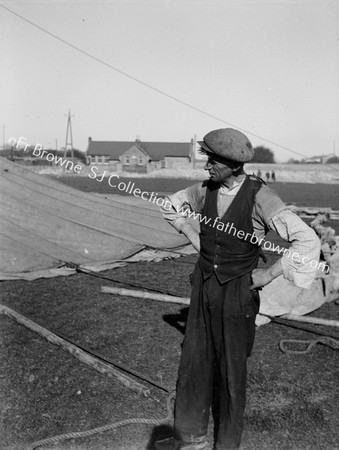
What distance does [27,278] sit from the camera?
6953 millimetres

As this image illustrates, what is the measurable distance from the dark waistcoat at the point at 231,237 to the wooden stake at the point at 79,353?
134cm

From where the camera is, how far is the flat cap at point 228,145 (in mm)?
2590

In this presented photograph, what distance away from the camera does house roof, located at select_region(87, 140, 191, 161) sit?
72.9 m

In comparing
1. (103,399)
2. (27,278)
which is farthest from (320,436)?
(27,278)

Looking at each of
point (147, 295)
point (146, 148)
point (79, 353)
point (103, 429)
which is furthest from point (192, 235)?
point (146, 148)

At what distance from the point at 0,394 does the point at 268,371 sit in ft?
6.80

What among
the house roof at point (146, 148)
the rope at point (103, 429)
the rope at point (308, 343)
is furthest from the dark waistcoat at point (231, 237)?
the house roof at point (146, 148)

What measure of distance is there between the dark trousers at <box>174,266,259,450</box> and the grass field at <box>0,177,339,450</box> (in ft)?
Result: 1.32

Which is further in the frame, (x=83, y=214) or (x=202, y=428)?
(x=83, y=214)

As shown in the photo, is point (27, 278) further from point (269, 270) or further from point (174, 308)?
point (269, 270)

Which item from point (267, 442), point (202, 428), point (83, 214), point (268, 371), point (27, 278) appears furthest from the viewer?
point (83, 214)

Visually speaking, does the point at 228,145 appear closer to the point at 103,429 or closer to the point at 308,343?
the point at 103,429

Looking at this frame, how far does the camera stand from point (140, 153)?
72312 mm

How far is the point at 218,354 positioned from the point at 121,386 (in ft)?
4.09
